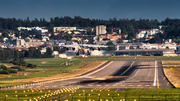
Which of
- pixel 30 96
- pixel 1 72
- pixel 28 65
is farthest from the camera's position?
pixel 28 65

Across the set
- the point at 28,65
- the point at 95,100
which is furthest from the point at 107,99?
the point at 28,65

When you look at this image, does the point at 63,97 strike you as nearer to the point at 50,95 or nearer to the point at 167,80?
the point at 50,95

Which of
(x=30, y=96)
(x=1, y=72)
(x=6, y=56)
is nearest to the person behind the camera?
(x=30, y=96)

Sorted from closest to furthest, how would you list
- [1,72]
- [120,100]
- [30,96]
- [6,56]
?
1. [120,100]
2. [30,96]
3. [1,72]
4. [6,56]

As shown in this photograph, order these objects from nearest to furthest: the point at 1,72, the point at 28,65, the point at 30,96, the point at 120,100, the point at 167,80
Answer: the point at 120,100 < the point at 30,96 < the point at 167,80 < the point at 1,72 < the point at 28,65

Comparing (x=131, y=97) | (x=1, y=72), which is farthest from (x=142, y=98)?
(x=1, y=72)

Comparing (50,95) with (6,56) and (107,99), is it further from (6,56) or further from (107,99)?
(6,56)

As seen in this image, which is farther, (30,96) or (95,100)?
(30,96)

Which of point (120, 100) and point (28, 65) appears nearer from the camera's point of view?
point (120, 100)

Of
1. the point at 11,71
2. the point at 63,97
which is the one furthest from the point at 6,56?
the point at 63,97
